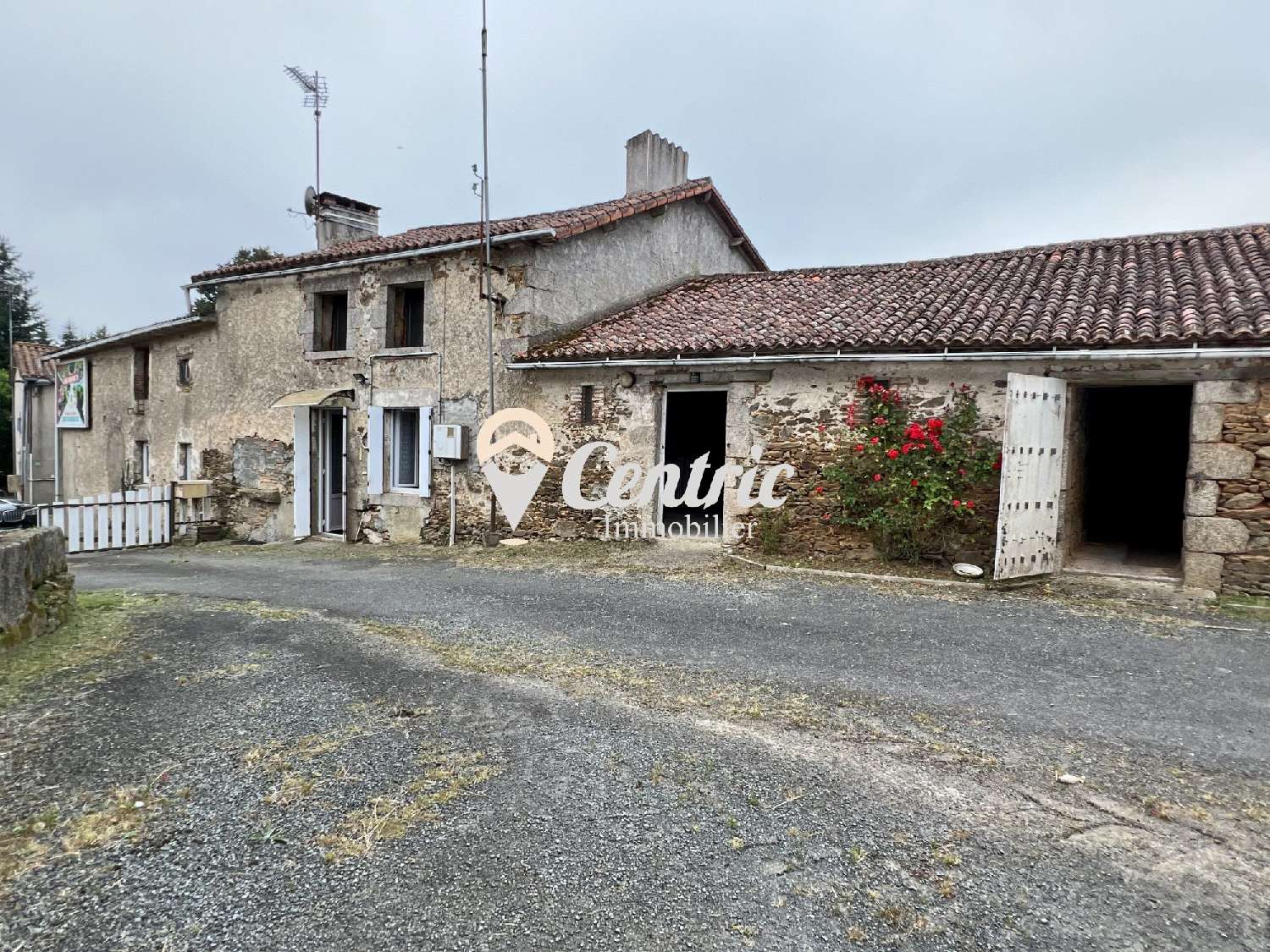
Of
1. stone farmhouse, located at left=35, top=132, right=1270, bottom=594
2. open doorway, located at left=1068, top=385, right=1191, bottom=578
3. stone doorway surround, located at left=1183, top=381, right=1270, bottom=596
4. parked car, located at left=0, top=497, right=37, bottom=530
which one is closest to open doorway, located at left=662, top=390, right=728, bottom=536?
stone farmhouse, located at left=35, top=132, right=1270, bottom=594

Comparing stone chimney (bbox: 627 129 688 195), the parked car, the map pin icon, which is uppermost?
stone chimney (bbox: 627 129 688 195)

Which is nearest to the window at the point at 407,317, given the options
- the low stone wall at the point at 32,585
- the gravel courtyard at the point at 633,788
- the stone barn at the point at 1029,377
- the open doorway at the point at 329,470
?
the open doorway at the point at 329,470

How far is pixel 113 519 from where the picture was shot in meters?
12.0

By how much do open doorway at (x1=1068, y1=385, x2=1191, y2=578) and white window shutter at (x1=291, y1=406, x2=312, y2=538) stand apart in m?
11.6

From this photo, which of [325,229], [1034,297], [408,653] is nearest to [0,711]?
[408,653]

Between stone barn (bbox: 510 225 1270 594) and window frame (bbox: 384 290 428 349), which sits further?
window frame (bbox: 384 290 428 349)

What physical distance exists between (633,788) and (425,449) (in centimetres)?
897

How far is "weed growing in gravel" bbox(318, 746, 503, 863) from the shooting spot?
2.55 meters

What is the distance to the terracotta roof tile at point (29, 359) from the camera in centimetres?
2241

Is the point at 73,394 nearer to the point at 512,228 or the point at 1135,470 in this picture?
the point at 512,228

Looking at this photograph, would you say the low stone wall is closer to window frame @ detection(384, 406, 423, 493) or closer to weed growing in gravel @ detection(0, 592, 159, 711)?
weed growing in gravel @ detection(0, 592, 159, 711)

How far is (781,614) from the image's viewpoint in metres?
6.08

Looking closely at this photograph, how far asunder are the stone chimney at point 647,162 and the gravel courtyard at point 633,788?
10.1 metres

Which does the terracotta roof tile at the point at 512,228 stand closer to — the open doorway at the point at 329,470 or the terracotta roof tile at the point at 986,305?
the terracotta roof tile at the point at 986,305
